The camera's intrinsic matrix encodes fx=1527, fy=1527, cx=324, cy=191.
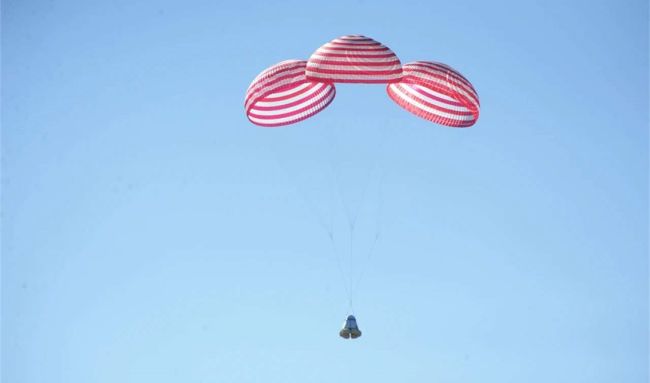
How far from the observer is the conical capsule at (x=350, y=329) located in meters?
45.5

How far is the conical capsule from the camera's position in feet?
149

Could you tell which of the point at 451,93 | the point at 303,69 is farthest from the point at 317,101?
the point at 451,93

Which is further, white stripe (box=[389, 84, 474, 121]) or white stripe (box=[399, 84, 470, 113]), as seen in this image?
white stripe (box=[399, 84, 470, 113])

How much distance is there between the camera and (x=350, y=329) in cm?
4559

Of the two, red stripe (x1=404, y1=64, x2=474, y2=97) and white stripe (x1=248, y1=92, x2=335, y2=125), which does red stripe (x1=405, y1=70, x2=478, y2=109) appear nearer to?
red stripe (x1=404, y1=64, x2=474, y2=97)

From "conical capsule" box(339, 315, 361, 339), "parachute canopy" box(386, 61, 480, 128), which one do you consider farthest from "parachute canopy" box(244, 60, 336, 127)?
"conical capsule" box(339, 315, 361, 339)

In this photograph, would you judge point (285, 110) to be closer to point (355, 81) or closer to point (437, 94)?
point (355, 81)

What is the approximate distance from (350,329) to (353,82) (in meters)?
7.36

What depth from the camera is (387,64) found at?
4522 cm

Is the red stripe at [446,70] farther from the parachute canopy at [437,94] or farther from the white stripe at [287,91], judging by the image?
the white stripe at [287,91]

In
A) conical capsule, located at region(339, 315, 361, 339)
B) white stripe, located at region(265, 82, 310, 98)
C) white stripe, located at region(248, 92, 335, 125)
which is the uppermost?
white stripe, located at region(265, 82, 310, 98)

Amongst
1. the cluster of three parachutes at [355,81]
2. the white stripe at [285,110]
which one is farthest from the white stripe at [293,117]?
the white stripe at [285,110]

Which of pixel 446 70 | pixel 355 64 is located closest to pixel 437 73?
pixel 446 70

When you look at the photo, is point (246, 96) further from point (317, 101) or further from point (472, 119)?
point (472, 119)
